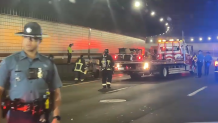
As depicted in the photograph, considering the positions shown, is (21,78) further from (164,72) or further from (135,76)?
(164,72)

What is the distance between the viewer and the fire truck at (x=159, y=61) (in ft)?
64.8

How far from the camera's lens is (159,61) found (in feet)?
70.6

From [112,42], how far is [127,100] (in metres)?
27.4

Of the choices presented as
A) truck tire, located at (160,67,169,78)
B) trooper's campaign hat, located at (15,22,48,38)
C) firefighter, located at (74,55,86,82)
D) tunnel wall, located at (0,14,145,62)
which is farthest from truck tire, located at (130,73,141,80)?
trooper's campaign hat, located at (15,22,48,38)

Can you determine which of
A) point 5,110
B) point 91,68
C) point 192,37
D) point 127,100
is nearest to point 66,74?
point 91,68

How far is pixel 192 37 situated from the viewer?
8212 cm

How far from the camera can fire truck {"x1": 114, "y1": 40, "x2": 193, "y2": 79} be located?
19750mm

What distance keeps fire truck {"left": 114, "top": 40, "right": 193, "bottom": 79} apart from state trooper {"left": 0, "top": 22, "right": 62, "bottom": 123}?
53.3ft

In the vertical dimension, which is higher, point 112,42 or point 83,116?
point 112,42

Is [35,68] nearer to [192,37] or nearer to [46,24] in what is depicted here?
[46,24]

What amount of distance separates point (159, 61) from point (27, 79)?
1857 cm

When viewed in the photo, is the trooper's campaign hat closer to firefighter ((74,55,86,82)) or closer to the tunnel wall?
the tunnel wall

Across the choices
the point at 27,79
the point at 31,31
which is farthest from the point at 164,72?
the point at 27,79

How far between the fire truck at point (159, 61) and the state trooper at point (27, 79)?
53.3 feet
